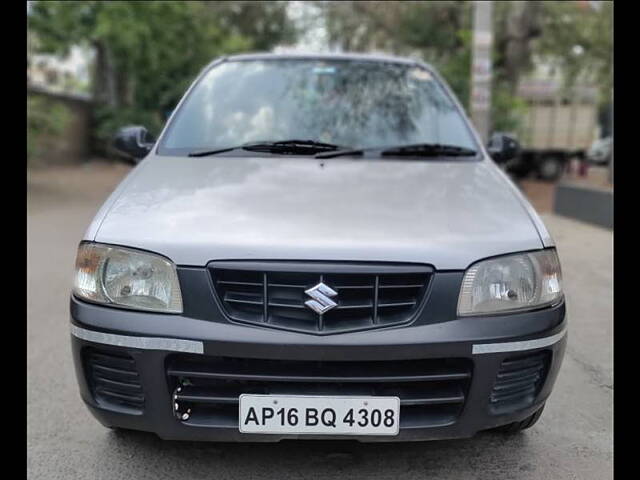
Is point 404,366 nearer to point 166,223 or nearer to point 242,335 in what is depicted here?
point 242,335

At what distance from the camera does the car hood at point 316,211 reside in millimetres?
2297


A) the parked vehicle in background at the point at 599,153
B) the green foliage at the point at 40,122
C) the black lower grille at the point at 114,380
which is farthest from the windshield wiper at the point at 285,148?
the parked vehicle in background at the point at 599,153

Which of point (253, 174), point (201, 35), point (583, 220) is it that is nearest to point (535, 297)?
Result: point (253, 174)

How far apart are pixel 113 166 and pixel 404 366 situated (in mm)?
17655

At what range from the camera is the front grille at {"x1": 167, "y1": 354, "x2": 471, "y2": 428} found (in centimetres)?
224

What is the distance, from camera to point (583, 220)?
9383mm

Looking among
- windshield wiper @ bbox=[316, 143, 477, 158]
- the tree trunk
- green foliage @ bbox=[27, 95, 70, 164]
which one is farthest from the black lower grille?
the tree trunk

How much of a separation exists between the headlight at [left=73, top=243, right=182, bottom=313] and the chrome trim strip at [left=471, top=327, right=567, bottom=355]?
3.55 feet

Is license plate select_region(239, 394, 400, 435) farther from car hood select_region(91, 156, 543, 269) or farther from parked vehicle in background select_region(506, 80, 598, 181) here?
parked vehicle in background select_region(506, 80, 598, 181)

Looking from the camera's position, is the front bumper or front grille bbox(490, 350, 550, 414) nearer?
the front bumper

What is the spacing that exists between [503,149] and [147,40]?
1078 cm

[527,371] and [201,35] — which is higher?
[201,35]

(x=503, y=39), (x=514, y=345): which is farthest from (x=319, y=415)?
(x=503, y=39)
